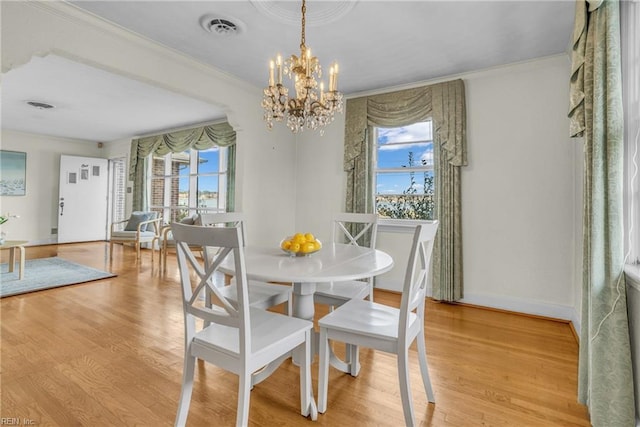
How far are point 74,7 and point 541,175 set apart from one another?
13.8 feet

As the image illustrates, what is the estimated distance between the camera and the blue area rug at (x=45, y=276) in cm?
369

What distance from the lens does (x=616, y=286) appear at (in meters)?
1.42

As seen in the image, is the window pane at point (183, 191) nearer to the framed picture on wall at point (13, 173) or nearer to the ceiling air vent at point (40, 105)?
the ceiling air vent at point (40, 105)

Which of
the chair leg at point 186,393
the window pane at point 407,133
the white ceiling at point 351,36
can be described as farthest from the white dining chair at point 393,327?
the window pane at point 407,133

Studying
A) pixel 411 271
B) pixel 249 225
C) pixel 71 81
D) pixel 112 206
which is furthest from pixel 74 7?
pixel 112 206

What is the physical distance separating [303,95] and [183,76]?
1.68 meters

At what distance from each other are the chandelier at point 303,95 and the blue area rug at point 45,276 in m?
3.70

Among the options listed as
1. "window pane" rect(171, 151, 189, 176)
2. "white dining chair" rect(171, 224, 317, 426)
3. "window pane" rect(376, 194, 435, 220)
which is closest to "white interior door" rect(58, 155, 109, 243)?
"window pane" rect(171, 151, 189, 176)

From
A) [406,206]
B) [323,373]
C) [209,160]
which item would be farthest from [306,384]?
[209,160]

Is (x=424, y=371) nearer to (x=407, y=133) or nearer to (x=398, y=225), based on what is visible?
(x=398, y=225)

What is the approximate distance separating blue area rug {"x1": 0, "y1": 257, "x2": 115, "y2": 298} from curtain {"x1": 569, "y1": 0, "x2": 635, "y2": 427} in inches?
200

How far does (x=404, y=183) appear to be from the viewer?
154 inches

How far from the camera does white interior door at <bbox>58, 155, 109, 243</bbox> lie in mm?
7203

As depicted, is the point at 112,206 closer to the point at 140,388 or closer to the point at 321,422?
the point at 140,388
